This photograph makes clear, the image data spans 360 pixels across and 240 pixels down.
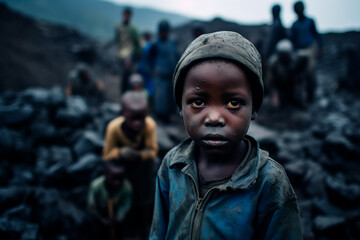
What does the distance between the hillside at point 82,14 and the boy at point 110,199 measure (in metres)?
11.3

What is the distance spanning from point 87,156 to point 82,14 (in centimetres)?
2077

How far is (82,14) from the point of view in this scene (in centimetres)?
2047

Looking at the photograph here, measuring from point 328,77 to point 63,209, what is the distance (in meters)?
9.60

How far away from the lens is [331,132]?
421cm

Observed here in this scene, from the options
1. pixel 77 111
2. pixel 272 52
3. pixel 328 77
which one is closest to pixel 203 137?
pixel 77 111

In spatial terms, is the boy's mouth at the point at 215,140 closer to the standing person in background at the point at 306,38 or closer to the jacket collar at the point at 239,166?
the jacket collar at the point at 239,166

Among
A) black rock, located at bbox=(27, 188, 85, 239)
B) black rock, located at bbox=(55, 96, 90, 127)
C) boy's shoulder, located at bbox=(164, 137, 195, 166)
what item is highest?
boy's shoulder, located at bbox=(164, 137, 195, 166)

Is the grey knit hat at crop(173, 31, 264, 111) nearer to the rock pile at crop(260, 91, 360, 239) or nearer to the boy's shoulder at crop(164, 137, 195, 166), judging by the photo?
the boy's shoulder at crop(164, 137, 195, 166)

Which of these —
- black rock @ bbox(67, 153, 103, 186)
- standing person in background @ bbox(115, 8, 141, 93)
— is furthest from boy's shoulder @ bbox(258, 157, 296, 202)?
Answer: standing person in background @ bbox(115, 8, 141, 93)

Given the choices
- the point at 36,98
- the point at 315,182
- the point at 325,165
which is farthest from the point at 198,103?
the point at 36,98

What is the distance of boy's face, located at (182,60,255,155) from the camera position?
919mm

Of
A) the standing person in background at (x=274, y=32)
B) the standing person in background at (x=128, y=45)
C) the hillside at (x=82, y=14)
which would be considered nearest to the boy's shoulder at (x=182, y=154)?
the standing person in background at (x=274, y=32)

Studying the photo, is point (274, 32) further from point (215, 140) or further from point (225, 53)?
point (215, 140)

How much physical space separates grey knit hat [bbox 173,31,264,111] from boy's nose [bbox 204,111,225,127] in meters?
0.23
